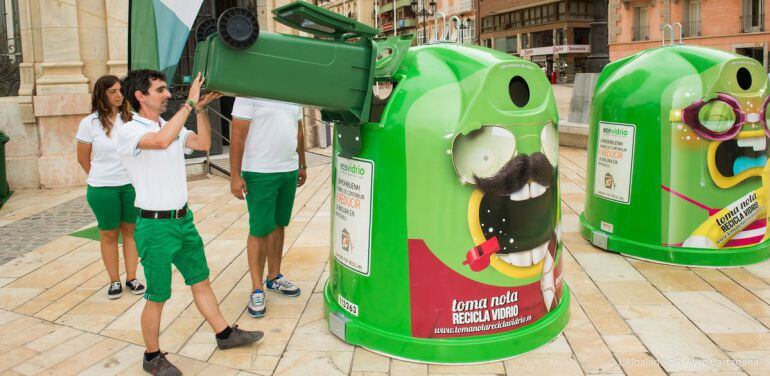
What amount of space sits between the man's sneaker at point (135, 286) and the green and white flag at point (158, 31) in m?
1.71

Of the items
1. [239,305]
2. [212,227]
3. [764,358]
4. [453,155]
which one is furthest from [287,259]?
[764,358]

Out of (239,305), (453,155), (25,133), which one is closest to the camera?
(453,155)

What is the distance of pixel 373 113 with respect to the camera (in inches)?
150

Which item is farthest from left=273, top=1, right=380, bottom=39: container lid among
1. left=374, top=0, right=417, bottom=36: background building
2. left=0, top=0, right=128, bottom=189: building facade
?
left=374, top=0, right=417, bottom=36: background building

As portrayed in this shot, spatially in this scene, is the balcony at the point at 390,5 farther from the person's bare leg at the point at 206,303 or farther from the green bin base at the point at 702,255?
the person's bare leg at the point at 206,303

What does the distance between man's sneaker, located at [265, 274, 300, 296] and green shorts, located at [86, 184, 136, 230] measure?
1.18 m

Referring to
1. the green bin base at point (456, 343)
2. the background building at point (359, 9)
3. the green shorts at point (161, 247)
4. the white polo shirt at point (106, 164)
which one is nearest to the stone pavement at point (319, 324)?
the green bin base at point (456, 343)

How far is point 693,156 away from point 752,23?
36484 millimetres

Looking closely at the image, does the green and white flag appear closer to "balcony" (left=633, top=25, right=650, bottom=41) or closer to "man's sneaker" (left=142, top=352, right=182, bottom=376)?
"man's sneaker" (left=142, top=352, right=182, bottom=376)

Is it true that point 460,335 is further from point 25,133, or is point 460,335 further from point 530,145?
point 25,133

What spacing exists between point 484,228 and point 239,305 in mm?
2062

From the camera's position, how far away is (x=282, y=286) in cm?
498

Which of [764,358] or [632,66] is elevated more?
[632,66]

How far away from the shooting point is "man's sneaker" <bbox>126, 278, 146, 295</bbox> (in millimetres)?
5145
